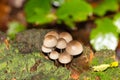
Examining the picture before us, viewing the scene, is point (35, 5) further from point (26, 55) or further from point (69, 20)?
point (26, 55)

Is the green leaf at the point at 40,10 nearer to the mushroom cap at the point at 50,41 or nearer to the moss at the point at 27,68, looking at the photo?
the mushroom cap at the point at 50,41

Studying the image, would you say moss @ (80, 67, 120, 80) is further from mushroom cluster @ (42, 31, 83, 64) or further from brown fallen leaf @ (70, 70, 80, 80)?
mushroom cluster @ (42, 31, 83, 64)

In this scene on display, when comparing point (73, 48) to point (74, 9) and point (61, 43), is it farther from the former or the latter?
point (74, 9)

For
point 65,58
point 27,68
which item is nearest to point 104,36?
point 65,58

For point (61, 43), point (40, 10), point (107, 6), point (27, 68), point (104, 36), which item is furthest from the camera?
point (107, 6)

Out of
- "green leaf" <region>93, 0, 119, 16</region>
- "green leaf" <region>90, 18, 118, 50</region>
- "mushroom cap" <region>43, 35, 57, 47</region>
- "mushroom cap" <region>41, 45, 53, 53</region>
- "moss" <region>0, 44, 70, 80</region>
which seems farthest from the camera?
"green leaf" <region>93, 0, 119, 16</region>

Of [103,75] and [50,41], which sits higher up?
[50,41]

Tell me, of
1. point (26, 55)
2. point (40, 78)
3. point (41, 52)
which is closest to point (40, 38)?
point (41, 52)

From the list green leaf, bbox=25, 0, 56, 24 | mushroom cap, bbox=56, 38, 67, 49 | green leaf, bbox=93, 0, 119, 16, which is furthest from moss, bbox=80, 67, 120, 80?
green leaf, bbox=93, 0, 119, 16

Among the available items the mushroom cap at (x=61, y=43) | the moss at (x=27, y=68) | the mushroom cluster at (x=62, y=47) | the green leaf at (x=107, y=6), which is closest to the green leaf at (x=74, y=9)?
the green leaf at (x=107, y=6)
